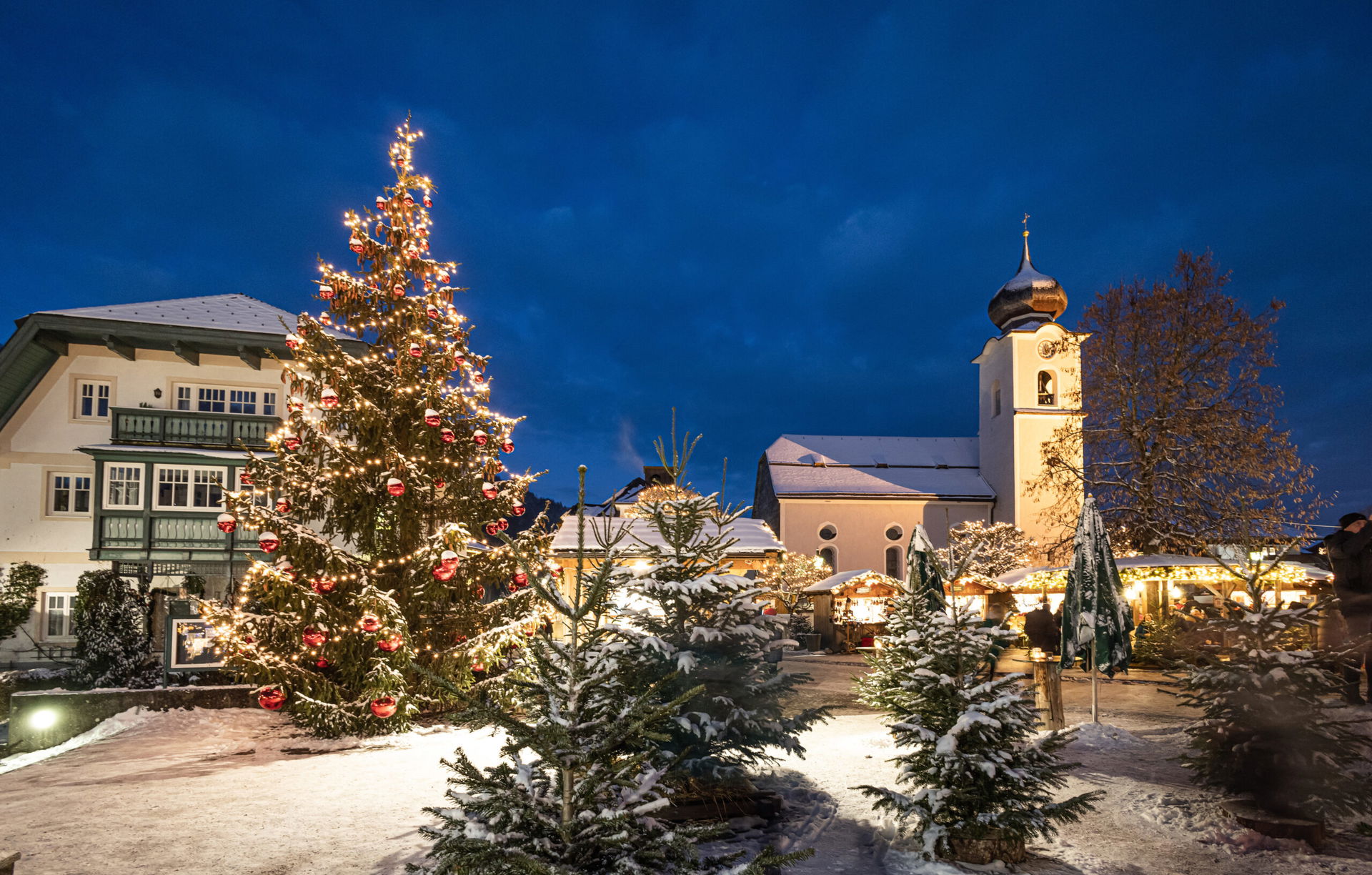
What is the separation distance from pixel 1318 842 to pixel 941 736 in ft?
9.54

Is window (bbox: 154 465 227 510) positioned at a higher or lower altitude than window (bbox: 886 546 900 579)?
higher

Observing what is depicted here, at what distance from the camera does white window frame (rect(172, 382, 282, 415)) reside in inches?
894

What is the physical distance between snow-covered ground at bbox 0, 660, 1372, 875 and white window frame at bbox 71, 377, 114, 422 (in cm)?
1522

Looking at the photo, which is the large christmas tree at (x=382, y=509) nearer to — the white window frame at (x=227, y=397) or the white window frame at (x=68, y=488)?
the white window frame at (x=227, y=397)

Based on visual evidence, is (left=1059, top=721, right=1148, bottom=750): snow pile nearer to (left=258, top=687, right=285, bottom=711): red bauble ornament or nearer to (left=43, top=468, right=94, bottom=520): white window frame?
(left=258, top=687, right=285, bottom=711): red bauble ornament

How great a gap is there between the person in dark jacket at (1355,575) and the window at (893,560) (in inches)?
1354

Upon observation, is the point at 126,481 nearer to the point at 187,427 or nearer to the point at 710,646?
the point at 187,427

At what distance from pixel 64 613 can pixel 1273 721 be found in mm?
27581

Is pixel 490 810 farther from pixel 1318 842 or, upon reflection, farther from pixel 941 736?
pixel 1318 842

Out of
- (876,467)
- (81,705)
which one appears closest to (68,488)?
(81,705)

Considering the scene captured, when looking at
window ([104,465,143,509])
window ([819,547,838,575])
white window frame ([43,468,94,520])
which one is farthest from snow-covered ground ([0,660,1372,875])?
window ([819,547,838,575])

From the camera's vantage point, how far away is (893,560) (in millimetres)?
44969

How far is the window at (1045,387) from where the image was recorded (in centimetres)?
4581

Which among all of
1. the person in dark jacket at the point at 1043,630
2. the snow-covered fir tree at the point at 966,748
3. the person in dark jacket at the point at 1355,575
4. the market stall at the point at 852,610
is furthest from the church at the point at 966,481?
the snow-covered fir tree at the point at 966,748
